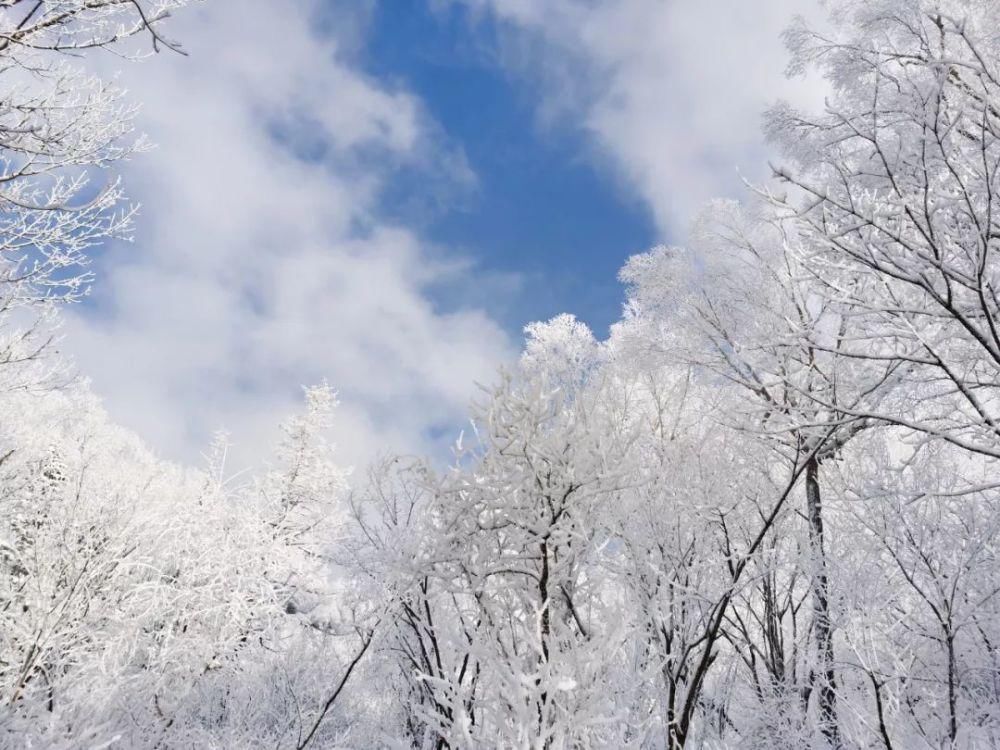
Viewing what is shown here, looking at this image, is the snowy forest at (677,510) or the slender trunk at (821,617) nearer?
the snowy forest at (677,510)

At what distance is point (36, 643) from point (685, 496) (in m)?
7.91

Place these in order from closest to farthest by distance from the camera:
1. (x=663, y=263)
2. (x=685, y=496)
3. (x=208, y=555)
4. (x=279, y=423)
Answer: (x=685, y=496)
(x=663, y=263)
(x=208, y=555)
(x=279, y=423)

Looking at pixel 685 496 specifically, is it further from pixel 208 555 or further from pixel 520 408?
pixel 208 555

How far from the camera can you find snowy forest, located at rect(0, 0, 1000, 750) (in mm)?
3197

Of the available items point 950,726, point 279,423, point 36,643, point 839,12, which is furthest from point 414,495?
point 279,423

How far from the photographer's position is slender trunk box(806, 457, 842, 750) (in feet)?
22.6

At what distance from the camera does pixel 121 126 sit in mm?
4914

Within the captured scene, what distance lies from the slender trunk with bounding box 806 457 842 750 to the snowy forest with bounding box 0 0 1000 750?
7 cm

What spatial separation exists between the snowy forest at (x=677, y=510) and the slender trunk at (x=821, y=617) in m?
0.07

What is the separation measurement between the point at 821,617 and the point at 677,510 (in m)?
2.35

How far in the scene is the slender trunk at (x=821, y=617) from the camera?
6.90 metres

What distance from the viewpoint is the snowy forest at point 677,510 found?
3.20 meters

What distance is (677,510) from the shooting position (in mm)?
7055

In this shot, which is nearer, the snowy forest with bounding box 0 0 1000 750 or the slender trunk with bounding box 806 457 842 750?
the snowy forest with bounding box 0 0 1000 750
